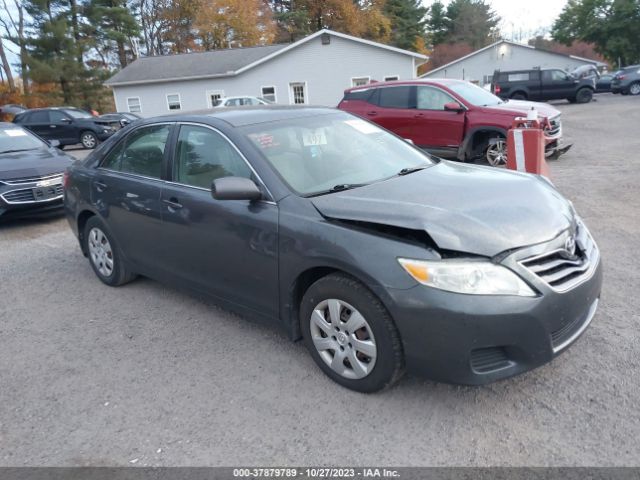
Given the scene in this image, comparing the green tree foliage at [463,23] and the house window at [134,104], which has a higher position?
the green tree foliage at [463,23]

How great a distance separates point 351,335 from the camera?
116 inches

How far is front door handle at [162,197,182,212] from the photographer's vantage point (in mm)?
3898

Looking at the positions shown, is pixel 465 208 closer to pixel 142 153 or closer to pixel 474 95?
pixel 142 153

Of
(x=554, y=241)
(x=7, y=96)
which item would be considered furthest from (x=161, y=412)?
(x=7, y=96)

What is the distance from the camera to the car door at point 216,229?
3.33 meters

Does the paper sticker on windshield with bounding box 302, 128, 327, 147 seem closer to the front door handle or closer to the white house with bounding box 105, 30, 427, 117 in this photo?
the front door handle

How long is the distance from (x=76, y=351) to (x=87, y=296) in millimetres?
1152

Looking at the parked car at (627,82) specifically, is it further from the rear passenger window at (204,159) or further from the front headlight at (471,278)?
the front headlight at (471,278)

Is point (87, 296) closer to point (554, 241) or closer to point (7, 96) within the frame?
point (554, 241)

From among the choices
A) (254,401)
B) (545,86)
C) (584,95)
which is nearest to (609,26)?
(584,95)

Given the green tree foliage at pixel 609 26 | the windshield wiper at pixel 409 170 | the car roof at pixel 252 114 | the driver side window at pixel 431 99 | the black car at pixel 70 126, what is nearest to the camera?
the windshield wiper at pixel 409 170

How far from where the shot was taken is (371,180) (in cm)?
355

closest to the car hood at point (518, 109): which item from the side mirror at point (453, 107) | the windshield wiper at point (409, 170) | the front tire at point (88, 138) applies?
the side mirror at point (453, 107)

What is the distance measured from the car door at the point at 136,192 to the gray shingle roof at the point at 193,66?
2670 cm
